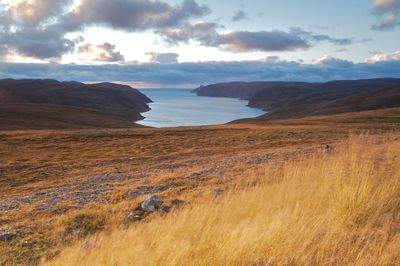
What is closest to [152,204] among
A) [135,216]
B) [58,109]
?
[135,216]

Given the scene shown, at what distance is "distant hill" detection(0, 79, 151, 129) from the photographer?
76.2m

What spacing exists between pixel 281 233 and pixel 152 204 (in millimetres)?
5607

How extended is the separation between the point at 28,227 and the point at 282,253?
666 centimetres

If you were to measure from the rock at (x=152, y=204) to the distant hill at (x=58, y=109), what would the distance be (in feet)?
199

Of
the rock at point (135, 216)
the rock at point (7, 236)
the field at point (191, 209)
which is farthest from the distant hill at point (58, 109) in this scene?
the rock at point (135, 216)

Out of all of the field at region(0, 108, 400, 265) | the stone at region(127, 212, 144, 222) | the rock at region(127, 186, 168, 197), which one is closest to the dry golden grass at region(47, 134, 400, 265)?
the field at region(0, 108, 400, 265)

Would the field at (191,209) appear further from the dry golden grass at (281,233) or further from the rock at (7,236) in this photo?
the rock at (7,236)

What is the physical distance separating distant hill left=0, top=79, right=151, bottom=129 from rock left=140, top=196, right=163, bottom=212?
60.5 meters

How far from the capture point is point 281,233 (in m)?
4.77

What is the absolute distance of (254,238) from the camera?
15.1 ft

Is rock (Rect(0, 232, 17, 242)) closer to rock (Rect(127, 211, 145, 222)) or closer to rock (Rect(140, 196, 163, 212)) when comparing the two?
rock (Rect(127, 211, 145, 222))

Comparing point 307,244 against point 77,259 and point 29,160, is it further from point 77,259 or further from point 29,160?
point 29,160

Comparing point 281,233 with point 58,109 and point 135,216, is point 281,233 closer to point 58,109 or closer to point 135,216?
point 135,216

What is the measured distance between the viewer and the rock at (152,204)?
960cm
